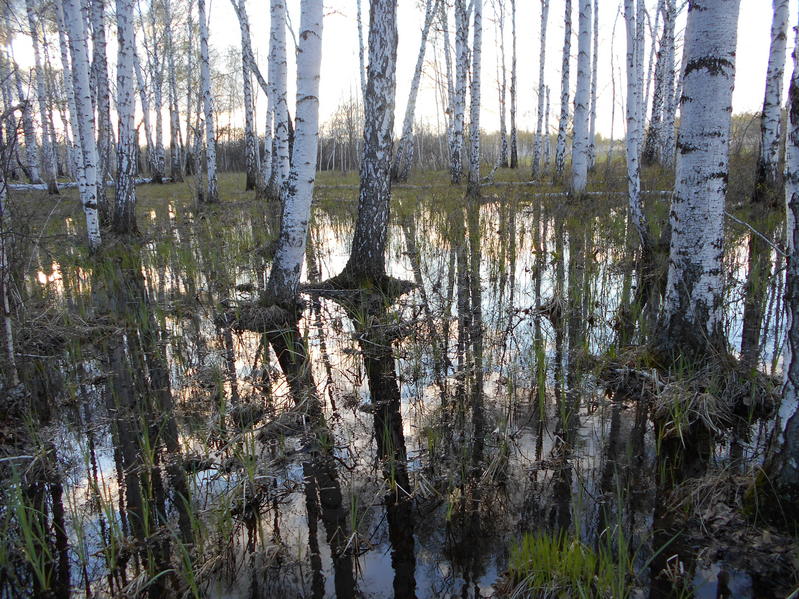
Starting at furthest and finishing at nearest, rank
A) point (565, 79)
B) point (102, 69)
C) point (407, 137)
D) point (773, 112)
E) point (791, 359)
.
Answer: point (407, 137)
point (565, 79)
point (102, 69)
point (773, 112)
point (791, 359)

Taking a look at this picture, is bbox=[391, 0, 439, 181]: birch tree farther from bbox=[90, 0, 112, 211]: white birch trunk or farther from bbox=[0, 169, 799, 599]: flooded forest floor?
bbox=[0, 169, 799, 599]: flooded forest floor

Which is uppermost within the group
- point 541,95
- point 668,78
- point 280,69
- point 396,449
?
point 541,95

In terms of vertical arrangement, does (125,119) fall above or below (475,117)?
below

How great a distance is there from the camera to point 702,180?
3.51 metres

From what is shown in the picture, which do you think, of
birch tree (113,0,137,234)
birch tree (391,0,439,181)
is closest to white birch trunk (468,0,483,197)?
birch tree (391,0,439,181)

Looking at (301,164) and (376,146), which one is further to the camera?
(376,146)

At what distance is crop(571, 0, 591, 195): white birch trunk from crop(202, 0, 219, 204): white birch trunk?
8822mm

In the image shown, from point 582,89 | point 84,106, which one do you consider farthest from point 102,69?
point 582,89

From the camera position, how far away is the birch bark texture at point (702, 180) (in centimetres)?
340

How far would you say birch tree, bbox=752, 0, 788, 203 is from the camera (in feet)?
29.6

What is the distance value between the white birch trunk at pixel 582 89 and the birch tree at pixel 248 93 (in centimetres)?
812

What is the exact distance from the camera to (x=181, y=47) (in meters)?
29.0

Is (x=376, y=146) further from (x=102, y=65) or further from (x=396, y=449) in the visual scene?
(x=102, y=65)

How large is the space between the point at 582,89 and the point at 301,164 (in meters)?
7.59
